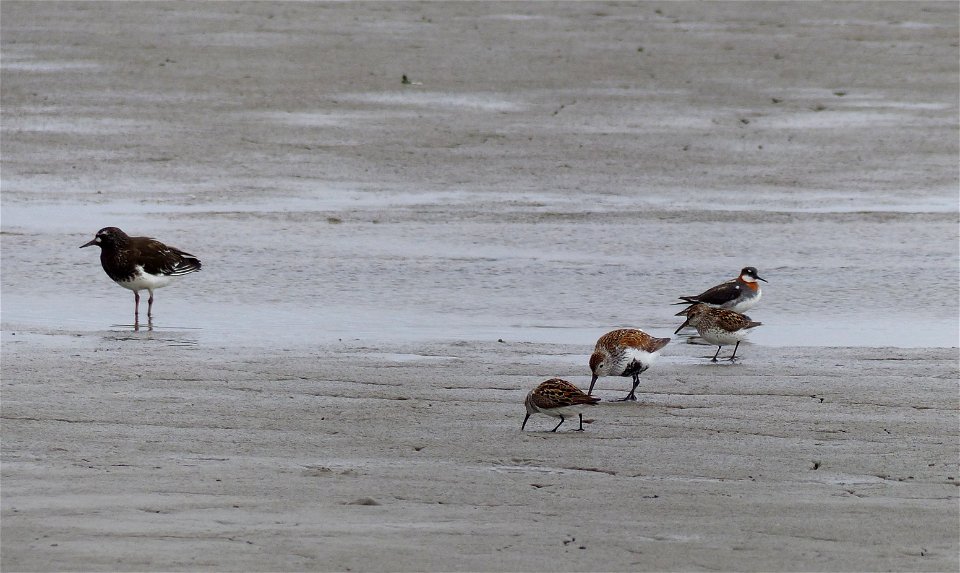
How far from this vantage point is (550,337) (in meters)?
11.7

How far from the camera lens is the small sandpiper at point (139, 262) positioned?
12.5m

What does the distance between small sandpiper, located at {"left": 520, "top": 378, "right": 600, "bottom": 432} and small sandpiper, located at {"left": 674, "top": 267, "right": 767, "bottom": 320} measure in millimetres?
3279

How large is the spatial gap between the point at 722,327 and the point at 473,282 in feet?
9.92

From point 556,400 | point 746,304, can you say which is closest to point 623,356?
point 556,400

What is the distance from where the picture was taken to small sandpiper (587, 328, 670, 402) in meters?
9.73

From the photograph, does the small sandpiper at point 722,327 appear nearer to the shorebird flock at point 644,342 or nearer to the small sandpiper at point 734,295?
the shorebird flock at point 644,342

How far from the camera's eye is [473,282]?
13.4m

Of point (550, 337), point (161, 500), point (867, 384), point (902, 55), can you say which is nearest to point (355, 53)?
point (902, 55)

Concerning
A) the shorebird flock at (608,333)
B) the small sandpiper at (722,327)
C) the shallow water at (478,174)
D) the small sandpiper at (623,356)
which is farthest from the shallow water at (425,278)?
Answer: the small sandpiper at (623,356)

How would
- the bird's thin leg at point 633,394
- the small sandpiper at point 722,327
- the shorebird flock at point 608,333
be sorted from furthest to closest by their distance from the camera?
the small sandpiper at point 722,327 → the bird's thin leg at point 633,394 → the shorebird flock at point 608,333

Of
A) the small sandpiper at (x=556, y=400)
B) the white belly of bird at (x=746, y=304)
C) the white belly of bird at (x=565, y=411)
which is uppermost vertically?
the white belly of bird at (x=746, y=304)

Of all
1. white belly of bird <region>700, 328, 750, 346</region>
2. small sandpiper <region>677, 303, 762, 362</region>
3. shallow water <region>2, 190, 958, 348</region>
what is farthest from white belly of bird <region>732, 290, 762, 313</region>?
white belly of bird <region>700, 328, 750, 346</region>

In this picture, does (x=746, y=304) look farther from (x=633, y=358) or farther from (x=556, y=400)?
(x=556, y=400)

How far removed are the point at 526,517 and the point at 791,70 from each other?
1574cm
